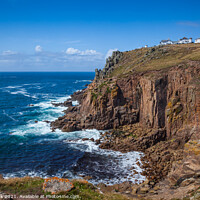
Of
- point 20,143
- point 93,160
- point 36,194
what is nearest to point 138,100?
point 93,160

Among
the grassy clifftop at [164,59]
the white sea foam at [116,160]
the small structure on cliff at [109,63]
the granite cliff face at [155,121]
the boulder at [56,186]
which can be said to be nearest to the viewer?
the boulder at [56,186]

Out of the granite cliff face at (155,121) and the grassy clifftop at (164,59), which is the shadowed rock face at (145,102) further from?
the grassy clifftop at (164,59)

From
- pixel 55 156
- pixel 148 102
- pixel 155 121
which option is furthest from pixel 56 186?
pixel 148 102

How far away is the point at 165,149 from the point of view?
3888 centimetres

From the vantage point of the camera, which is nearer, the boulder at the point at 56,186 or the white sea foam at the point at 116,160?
the boulder at the point at 56,186

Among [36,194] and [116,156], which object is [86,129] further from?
[36,194]

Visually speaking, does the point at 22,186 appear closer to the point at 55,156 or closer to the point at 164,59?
the point at 55,156

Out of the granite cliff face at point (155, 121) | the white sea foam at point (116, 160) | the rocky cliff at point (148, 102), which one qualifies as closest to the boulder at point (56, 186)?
the granite cliff face at point (155, 121)

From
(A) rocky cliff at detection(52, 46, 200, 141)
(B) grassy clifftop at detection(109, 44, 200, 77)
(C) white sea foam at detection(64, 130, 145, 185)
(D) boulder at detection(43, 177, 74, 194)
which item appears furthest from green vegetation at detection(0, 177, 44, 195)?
(B) grassy clifftop at detection(109, 44, 200, 77)

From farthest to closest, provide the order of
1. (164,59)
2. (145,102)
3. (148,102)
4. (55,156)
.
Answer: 1. (164,59)
2. (145,102)
3. (148,102)
4. (55,156)

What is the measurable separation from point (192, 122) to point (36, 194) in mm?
33074

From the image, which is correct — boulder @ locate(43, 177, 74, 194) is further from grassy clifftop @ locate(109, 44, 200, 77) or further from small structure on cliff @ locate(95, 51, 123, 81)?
small structure on cliff @ locate(95, 51, 123, 81)

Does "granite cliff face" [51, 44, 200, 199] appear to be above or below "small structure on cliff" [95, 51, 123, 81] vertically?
below

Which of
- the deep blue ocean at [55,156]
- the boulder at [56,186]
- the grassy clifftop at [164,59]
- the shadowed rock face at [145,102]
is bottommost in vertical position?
the deep blue ocean at [55,156]
